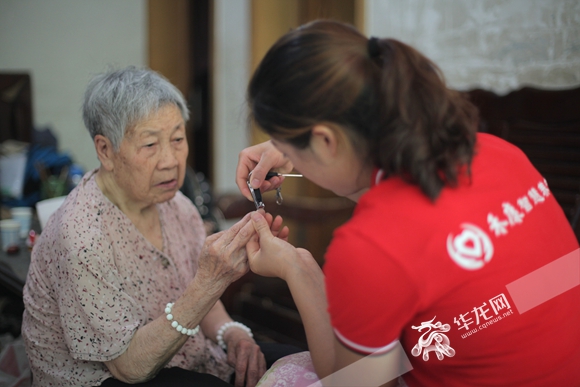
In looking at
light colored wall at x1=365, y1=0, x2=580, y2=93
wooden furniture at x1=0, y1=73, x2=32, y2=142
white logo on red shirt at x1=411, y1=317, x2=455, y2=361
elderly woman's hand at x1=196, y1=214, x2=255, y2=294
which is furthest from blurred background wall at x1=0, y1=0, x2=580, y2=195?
white logo on red shirt at x1=411, y1=317, x2=455, y2=361

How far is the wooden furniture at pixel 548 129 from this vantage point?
6.46 feet

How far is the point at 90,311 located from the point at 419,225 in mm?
890

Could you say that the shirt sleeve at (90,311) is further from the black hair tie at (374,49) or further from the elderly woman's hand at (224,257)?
→ the black hair tie at (374,49)

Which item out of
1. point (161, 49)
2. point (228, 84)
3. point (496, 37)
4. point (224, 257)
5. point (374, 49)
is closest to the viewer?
point (374, 49)

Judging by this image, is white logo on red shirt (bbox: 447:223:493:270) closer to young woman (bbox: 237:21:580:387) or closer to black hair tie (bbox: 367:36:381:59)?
young woman (bbox: 237:21:580:387)

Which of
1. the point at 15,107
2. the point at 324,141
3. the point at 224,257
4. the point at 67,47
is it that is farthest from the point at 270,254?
the point at 67,47

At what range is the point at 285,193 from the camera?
392cm

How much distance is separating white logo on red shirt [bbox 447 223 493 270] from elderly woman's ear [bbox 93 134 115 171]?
106 centimetres

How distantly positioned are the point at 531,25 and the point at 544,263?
5.85ft

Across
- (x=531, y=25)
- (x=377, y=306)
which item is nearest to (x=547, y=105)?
(x=531, y=25)

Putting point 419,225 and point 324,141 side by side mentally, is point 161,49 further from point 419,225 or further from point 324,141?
point 419,225

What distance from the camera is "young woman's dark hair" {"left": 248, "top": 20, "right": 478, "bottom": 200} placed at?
88 centimetres

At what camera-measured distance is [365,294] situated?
83 centimetres

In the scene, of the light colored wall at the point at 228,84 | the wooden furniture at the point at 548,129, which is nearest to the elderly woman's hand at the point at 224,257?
the wooden furniture at the point at 548,129
